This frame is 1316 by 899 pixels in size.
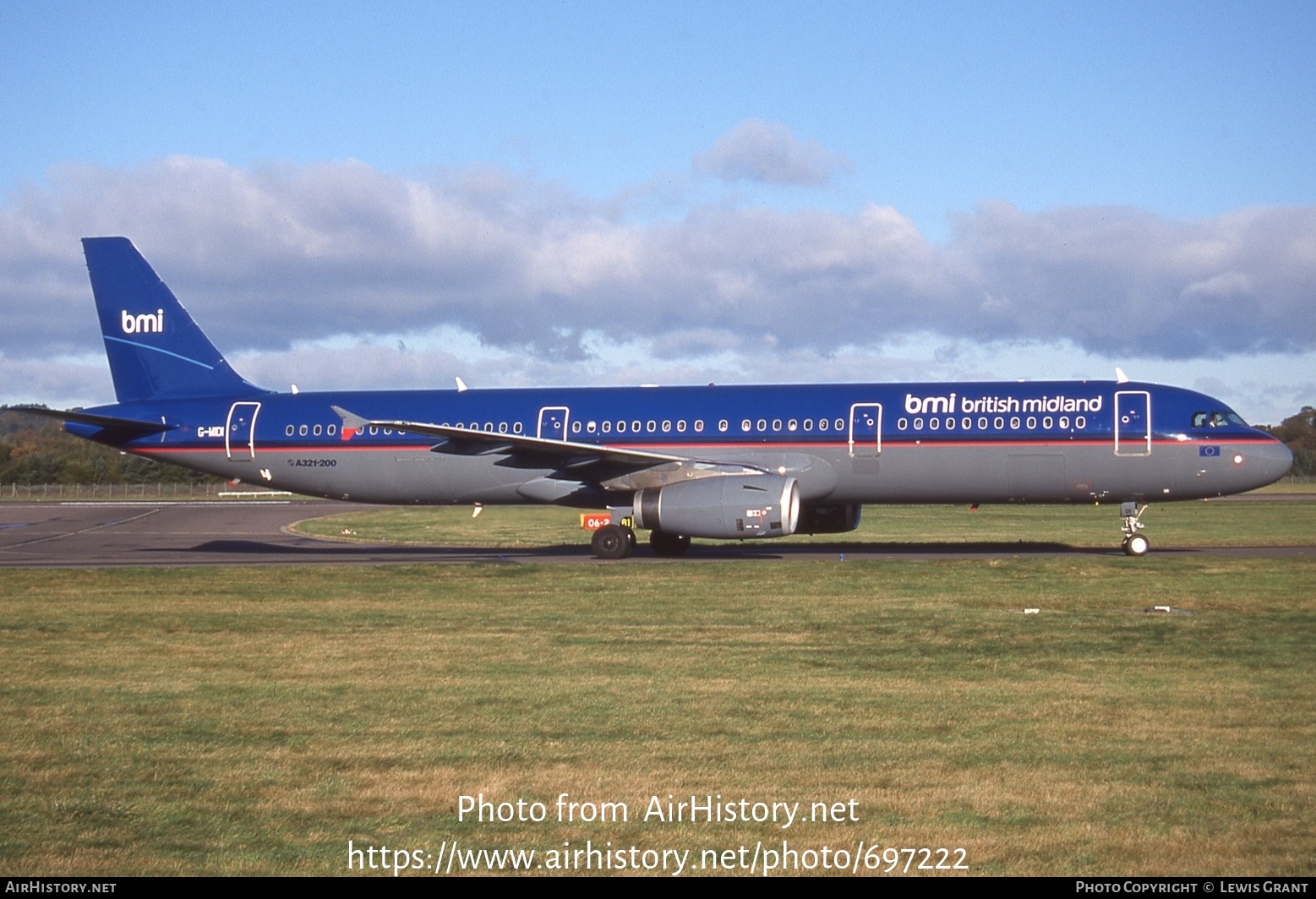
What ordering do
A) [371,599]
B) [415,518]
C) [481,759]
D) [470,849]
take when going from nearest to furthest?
[470,849], [481,759], [371,599], [415,518]

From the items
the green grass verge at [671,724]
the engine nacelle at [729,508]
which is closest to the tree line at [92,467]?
the engine nacelle at [729,508]

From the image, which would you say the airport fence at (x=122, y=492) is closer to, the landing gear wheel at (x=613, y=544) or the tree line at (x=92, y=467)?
the tree line at (x=92, y=467)

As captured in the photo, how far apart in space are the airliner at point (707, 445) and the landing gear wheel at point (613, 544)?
6 centimetres

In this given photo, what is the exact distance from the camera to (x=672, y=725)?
34.5 feet

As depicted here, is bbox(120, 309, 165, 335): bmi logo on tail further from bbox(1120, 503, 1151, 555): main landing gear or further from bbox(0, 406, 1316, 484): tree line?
bbox(0, 406, 1316, 484): tree line

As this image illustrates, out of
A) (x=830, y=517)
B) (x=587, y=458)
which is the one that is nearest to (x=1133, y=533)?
(x=830, y=517)

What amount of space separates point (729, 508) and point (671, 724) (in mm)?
15767

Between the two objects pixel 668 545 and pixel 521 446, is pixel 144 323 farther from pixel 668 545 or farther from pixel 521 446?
pixel 668 545

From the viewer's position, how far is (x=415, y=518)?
167ft

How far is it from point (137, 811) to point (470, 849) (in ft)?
7.36

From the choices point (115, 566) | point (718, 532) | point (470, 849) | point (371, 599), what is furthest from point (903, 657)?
point (115, 566)

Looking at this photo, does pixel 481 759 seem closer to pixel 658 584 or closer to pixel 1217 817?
Answer: pixel 1217 817

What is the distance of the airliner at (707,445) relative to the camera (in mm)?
27172

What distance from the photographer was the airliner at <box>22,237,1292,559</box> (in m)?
27.2
